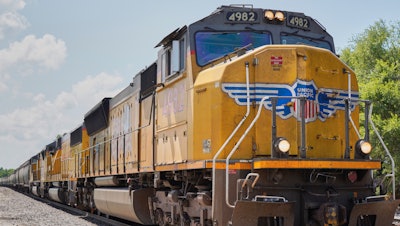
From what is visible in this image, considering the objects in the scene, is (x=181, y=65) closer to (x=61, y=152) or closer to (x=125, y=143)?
(x=125, y=143)

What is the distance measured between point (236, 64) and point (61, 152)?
70.1ft

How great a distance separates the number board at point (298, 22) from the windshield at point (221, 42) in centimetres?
47

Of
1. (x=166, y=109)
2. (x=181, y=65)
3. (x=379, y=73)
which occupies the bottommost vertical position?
(x=166, y=109)

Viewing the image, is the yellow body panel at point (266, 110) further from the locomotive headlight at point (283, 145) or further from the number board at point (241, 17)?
the number board at point (241, 17)

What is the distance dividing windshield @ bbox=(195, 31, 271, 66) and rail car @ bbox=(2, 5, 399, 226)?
0.05ft

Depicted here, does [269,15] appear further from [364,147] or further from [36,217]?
[36,217]

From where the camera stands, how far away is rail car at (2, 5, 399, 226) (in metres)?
6.71

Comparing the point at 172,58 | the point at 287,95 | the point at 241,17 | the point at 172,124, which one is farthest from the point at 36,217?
the point at 287,95

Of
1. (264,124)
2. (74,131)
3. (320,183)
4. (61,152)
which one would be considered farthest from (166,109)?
(61,152)

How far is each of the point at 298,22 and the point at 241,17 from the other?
0.95 metres

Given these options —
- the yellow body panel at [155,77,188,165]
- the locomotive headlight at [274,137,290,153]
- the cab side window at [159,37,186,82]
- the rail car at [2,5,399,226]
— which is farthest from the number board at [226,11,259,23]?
the locomotive headlight at [274,137,290,153]

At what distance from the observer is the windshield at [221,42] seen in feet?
25.6

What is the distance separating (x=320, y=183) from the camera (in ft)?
23.0

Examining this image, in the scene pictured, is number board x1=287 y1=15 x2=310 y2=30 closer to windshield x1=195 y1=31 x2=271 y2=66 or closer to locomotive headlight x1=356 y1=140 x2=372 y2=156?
windshield x1=195 y1=31 x2=271 y2=66
